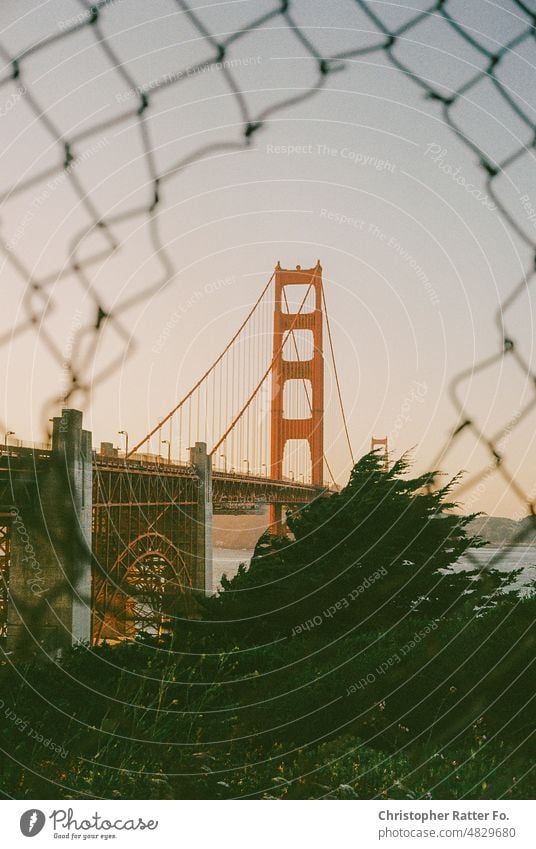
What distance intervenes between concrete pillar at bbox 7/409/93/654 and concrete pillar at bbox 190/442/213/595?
25.9 feet

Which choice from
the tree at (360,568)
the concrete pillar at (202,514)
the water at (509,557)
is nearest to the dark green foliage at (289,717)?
the water at (509,557)

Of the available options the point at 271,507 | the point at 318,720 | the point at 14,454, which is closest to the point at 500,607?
the point at 318,720

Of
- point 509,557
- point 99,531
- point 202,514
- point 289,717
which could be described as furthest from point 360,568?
point 202,514

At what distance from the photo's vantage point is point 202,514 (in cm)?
2045

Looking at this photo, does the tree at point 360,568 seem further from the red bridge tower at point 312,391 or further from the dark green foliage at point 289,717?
the red bridge tower at point 312,391

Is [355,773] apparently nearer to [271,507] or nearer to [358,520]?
[358,520]

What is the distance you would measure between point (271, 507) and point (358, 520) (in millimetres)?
17540

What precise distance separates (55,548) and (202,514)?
996 cm

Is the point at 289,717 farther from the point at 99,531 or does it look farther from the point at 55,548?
the point at 99,531

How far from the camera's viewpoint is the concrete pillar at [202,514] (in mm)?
20047

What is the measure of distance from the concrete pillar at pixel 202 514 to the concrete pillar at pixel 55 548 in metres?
7.88

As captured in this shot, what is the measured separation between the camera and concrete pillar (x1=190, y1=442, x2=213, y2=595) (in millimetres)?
20047

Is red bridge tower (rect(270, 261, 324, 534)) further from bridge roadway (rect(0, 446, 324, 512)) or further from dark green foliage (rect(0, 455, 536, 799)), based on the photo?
dark green foliage (rect(0, 455, 536, 799))

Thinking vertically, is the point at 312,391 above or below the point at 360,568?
above
